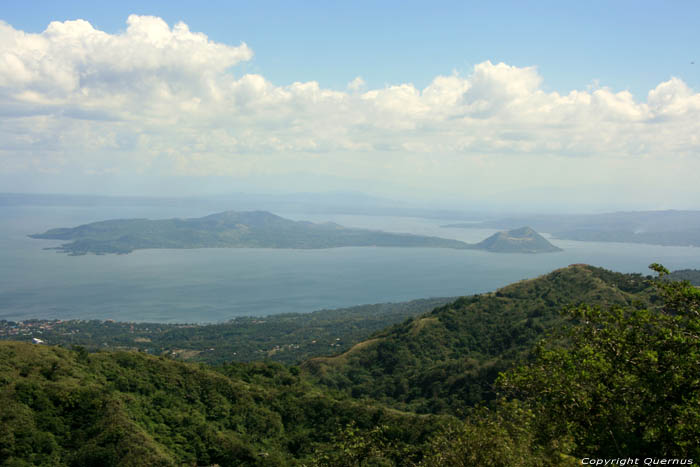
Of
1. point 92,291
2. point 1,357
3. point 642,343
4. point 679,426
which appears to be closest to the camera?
point 679,426

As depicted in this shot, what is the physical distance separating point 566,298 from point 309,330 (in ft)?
219

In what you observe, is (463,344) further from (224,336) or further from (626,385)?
(224,336)

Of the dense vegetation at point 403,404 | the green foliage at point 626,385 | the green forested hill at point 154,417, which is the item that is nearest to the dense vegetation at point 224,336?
the dense vegetation at point 403,404

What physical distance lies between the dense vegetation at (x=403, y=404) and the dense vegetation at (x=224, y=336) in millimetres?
37384

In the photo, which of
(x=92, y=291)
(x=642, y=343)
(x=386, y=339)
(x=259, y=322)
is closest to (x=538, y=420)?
(x=642, y=343)

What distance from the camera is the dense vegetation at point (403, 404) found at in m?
12.1

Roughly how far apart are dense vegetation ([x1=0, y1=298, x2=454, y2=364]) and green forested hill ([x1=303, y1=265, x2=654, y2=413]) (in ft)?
75.9

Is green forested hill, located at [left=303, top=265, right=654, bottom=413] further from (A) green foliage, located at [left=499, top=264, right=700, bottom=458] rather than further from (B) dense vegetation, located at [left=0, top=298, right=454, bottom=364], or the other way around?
(A) green foliage, located at [left=499, top=264, right=700, bottom=458]

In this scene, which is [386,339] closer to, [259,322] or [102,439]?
[102,439]

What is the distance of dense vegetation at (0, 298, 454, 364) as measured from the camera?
88125 millimetres

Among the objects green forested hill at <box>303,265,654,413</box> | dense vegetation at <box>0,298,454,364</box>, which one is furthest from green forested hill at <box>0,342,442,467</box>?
dense vegetation at <box>0,298,454,364</box>

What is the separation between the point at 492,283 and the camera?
200 metres

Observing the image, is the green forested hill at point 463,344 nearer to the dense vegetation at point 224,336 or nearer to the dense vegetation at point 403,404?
the dense vegetation at point 403,404

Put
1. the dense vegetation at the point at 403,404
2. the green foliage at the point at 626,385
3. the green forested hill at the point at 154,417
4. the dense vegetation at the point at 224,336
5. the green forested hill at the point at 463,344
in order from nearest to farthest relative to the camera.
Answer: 1. the green foliage at the point at 626,385
2. the dense vegetation at the point at 403,404
3. the green forested hill at the point at 154,417
4. the green forested hill at the point at 463,344
5. the dense vegetation at the point at 224,336
